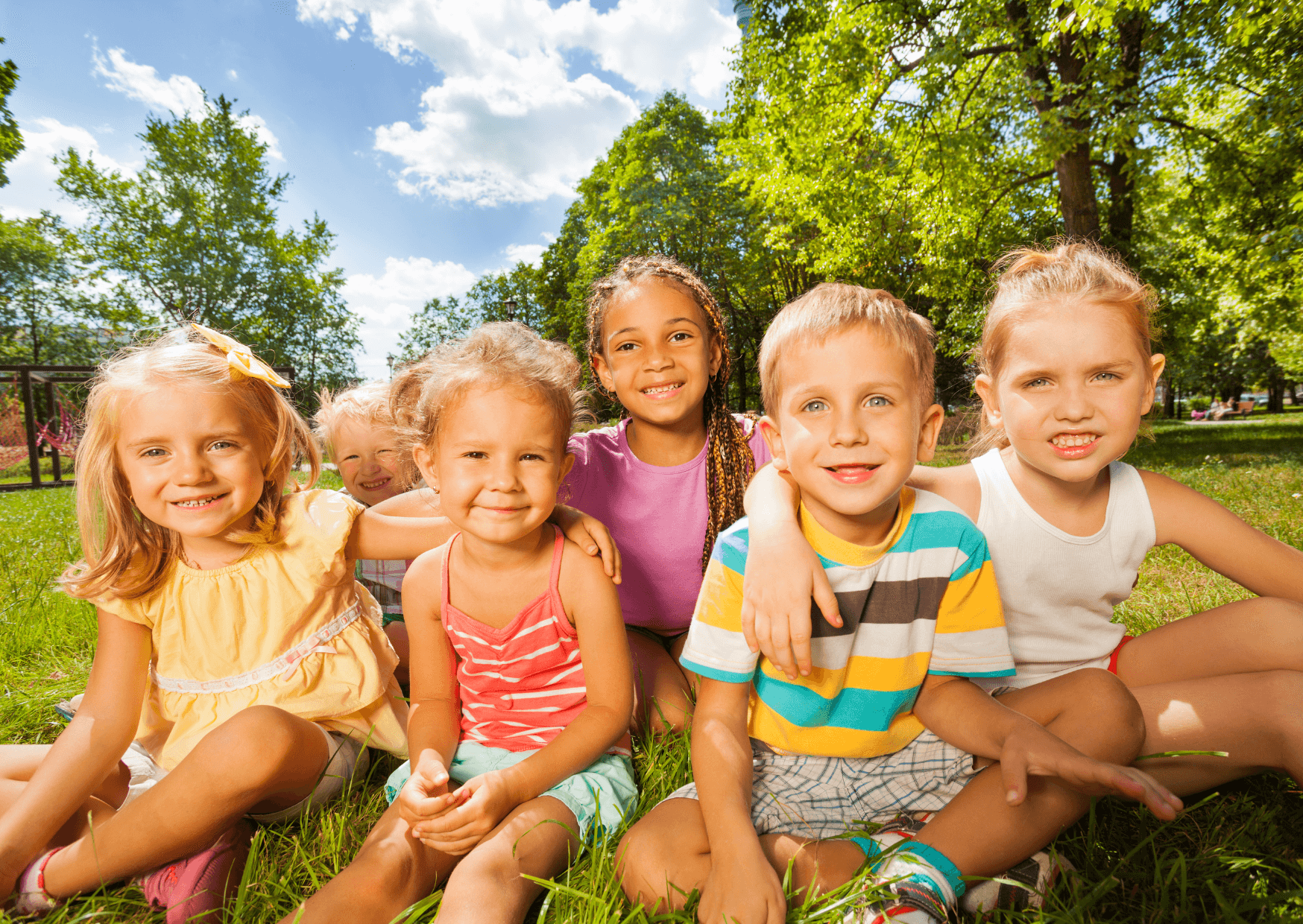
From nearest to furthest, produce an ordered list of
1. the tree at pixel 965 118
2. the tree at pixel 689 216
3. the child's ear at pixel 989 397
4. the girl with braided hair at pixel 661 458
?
the child's ear at pixel 989 397, the girl with braided hair at pixel 661 458, the tree at pixel 965 118, the tree at pixel 689 216

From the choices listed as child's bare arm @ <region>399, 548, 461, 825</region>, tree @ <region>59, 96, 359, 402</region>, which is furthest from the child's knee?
tree @ <region>59, 96, 359, 402</region>

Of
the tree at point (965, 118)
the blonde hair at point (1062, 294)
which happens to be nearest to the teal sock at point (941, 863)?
the blonde hair at point (1062, 294)

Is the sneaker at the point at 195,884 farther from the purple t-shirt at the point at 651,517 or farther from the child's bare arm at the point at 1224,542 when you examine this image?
the child's bare arm at the point at 1224,542

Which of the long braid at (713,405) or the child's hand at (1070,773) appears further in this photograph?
the long braid at (713,405)

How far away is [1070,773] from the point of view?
121 cm

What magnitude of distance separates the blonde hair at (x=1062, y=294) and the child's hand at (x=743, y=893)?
141 centimetres

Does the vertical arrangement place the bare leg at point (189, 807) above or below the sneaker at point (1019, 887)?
above

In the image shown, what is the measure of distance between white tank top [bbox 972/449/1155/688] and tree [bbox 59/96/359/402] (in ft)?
97.4

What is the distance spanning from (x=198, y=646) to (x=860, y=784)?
5.89 ft

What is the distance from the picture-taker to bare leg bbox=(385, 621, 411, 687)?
268cm

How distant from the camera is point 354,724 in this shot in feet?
6.24

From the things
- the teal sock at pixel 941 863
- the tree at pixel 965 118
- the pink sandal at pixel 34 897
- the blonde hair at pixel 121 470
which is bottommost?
the pink sandal at pixel 34 897

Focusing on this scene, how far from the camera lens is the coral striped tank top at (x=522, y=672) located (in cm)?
178

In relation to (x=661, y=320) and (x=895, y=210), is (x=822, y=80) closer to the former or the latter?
(x=895, y=210)
